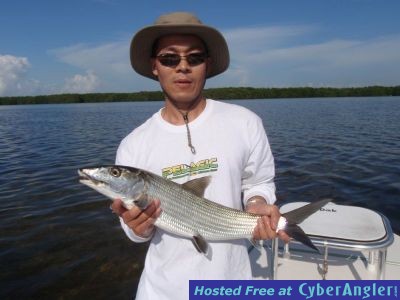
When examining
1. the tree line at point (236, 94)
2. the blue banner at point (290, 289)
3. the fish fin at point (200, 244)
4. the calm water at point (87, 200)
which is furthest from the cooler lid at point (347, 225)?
the tree line at point (236, 94)

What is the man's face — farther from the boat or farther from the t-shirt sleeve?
the boat

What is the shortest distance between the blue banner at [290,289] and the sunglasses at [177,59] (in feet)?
6.38

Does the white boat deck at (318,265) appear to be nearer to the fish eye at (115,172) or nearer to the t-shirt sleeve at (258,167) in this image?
the t-shirt sleeve at (258,167)

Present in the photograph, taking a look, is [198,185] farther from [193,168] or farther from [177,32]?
[177,32]

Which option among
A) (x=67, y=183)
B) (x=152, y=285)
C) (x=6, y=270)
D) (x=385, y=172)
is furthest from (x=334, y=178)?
(x=152, y=285)

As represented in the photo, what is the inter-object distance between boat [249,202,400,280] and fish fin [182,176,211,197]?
1.74 m

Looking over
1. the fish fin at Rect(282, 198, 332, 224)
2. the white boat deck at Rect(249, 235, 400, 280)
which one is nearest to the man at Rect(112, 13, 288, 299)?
the fish fin at Rect(282, 198, 332, 224)

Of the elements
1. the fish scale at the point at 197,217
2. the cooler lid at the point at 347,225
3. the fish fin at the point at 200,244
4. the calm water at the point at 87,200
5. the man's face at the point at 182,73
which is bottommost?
the calm water at the point at 87,200

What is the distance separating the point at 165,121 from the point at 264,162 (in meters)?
1.02

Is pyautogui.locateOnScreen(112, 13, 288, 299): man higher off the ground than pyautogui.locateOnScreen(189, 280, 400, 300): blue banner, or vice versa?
pyautogui.locateOnScreen(112, 13, 288, 299): man

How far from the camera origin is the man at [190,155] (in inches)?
123

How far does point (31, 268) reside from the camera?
838 centimetres

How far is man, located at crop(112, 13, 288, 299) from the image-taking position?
10.3 ft

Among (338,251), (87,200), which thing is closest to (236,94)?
(87,200)
